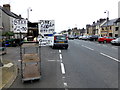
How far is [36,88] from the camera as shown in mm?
5113

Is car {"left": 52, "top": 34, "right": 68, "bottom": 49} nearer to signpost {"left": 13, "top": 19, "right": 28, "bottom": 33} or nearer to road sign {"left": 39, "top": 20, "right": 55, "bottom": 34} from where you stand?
road sign {"left": 39, "top": 20, "right": 55, "bottom": 34}

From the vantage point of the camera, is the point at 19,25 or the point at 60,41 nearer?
the point at 19,25

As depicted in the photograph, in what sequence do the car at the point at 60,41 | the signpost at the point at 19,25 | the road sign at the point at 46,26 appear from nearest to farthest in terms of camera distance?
the signpost at the point at 19,25 → the road sign at the point at 46,26 → the car at the point at 60,41

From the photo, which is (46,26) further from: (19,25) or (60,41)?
(60,41)

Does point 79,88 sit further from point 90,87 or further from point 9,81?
point 9,81

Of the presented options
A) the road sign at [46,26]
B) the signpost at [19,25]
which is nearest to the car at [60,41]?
the road sign at [46,26]

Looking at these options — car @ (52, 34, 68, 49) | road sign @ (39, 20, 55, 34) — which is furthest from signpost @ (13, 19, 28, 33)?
car @ (52, 34, 68, 49)

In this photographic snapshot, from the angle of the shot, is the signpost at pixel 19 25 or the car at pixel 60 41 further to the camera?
the car at pixel 60 41

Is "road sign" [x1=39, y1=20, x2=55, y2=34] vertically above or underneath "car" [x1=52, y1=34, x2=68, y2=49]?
above

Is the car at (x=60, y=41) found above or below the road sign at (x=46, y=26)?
below

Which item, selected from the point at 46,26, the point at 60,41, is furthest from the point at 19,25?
the point at 60,41

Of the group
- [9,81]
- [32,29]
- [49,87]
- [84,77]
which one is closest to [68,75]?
[84,77]

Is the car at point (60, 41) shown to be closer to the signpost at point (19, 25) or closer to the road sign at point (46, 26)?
the road sign at point (46, 26)

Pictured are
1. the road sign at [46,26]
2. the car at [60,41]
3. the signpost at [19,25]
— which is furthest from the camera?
the car at [60,41]
